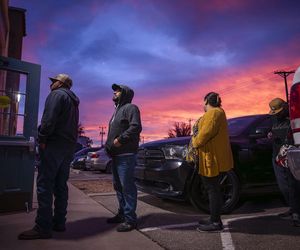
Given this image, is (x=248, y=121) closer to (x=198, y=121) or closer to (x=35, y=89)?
(x=198, y=121)

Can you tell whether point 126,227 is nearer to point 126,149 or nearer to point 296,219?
point 126,149

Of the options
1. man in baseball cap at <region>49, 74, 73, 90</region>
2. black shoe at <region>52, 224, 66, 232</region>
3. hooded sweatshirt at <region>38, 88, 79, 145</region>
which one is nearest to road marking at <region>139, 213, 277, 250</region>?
black shoe at <region>52, 224, 66, 232</region>

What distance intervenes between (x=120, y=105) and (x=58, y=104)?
894 millimetres

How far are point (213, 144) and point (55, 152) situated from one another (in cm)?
182

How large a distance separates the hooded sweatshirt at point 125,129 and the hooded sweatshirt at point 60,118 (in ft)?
1.52

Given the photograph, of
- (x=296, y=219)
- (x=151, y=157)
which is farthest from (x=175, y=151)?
(x=296, y=219)

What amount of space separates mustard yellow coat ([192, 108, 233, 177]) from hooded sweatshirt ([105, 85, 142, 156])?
28.7 inches

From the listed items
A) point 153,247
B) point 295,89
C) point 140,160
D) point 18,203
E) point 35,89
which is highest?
point 35,89

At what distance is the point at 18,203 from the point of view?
5.60 m

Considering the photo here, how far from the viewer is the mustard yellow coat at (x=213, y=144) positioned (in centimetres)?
442

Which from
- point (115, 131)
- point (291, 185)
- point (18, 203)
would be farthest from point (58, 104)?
point (291, 185)

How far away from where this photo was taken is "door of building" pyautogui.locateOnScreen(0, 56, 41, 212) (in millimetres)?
5449

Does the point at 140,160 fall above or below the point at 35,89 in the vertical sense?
below

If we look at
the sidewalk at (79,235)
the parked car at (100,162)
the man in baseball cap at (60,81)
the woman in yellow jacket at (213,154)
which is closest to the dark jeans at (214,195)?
the woman in yellow jacket at (213,154)
